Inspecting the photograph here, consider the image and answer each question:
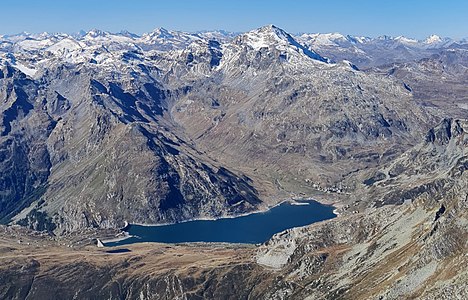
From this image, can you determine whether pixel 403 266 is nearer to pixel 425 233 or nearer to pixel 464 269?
pixel 425 233

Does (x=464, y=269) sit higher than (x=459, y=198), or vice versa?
(x=459, y=198)

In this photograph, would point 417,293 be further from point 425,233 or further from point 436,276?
point 425,233

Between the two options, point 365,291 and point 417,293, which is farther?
point 365,291

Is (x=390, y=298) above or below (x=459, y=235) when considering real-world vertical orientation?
below

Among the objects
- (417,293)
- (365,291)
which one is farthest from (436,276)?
(365,291)

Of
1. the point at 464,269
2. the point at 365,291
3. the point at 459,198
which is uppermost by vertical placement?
the point at 459,198

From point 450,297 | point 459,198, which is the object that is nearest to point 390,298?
point 450,297

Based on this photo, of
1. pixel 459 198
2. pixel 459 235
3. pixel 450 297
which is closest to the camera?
pixel 450 297

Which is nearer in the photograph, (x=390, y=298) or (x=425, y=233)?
(x=390, y=298)

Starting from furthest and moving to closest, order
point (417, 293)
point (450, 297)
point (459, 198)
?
point (459, 198), point (417, 293), point (450, 297)
